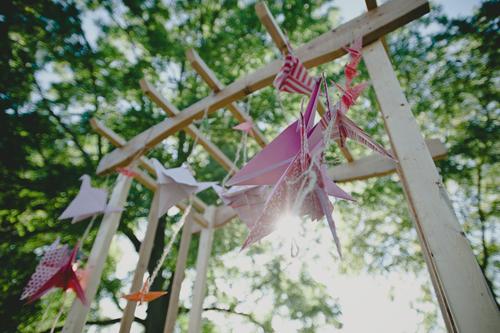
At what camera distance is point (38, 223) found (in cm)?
400

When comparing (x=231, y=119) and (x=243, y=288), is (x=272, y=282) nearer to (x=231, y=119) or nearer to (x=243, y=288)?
(x=243, y=288)

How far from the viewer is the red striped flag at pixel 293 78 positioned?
1.38m

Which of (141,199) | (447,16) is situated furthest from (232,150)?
(447,16)

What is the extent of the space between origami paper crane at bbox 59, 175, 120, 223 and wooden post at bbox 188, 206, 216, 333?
1.27 meters

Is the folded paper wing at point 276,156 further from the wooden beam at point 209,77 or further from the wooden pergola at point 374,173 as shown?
the wooden beam at point 209,77

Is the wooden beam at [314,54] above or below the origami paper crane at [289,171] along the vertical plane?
above

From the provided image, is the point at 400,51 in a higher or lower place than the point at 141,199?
higher

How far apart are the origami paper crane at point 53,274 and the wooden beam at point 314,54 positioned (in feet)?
3.71

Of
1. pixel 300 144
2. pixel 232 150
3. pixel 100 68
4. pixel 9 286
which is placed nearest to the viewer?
pixel 300 144

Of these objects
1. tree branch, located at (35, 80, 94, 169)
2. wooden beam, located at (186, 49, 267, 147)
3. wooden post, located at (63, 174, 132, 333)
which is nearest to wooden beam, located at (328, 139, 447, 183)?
wooden beam, located at (186, 49, 267, 147)

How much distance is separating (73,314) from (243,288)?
16.0 feet

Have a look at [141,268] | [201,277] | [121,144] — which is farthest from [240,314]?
[141,268]

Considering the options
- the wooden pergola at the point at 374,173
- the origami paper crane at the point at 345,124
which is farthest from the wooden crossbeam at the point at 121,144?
the origami paper crane at the point at 345,124

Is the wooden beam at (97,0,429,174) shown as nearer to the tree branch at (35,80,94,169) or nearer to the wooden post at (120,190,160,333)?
the wooden post at (120,190,160,333)
